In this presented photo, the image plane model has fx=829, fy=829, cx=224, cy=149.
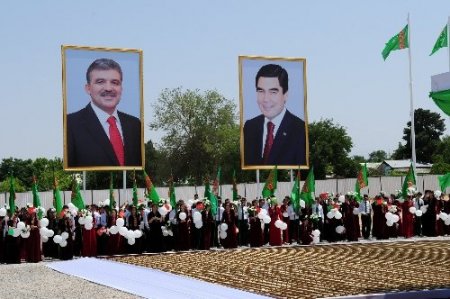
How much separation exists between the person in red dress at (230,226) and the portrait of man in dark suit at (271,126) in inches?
148

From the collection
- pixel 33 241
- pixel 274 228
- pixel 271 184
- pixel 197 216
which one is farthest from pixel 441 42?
pixel 33 241

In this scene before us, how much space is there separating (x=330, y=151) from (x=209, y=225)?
45.6m

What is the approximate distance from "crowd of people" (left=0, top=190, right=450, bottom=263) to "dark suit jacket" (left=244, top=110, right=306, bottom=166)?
229 cm

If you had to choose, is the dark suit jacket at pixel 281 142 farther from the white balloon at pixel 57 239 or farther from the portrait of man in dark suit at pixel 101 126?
the white balloon at pixel 57 239

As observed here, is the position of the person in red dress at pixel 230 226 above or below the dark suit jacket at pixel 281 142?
below

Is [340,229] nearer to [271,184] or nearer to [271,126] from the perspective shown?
[271,184]

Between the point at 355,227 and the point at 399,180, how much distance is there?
18544 mm

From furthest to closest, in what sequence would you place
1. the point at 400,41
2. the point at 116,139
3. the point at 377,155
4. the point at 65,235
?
the point at 377,155
the point at 400,41
the point at 116,139
the point at 65,235

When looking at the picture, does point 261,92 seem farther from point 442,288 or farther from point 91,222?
point 442,288

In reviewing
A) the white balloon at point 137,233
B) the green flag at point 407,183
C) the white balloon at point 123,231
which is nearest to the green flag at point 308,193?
the green flag at point 407,183

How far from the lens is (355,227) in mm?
23469

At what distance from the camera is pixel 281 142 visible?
25594 mm

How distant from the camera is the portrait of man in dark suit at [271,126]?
2527 cm

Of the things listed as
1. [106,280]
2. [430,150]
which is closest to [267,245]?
[106,280]
